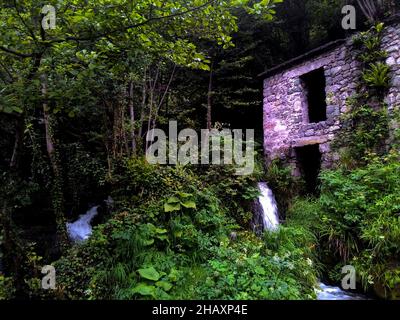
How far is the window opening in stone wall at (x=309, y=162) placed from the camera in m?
8.91

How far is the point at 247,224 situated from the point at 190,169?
177 centimetres

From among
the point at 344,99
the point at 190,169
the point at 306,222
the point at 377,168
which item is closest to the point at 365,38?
the point at 344,99

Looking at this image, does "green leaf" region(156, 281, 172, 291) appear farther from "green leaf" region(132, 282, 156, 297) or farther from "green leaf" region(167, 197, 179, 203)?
"green leaf" region(167, 197, 179, 203)

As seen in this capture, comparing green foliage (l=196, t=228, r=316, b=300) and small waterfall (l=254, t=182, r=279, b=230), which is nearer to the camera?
green foliage (l=196, t=228, r=316, b=300)

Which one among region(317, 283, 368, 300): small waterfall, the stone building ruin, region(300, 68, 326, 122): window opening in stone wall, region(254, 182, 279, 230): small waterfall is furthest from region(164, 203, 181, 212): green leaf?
region(300, 68, 326, 122): window opening in stone wall

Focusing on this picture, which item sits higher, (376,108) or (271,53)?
(271,53)

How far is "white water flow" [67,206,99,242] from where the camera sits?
6000 mm

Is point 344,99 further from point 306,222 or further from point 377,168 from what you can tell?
point 306,222

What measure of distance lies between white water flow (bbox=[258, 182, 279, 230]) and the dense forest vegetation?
32cm

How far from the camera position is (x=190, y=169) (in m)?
6.82

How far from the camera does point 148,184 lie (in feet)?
18.5

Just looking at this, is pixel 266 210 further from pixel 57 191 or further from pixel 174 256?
pixel 57 191

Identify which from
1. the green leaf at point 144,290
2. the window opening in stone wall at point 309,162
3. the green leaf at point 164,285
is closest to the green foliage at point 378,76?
the window opening in stone wall at point 309,162

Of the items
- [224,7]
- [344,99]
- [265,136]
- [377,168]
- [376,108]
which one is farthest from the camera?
[265,136]
